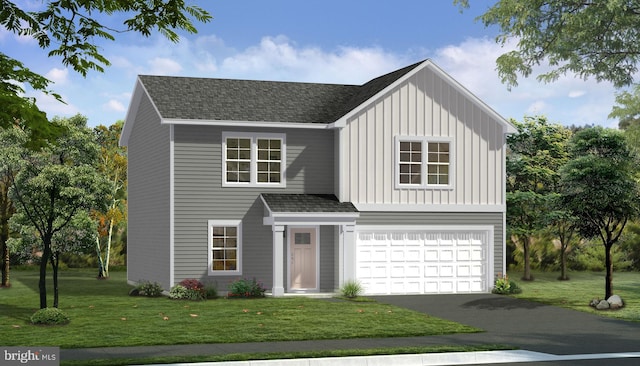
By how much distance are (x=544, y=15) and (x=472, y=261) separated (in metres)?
9.69

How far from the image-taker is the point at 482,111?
101 ft

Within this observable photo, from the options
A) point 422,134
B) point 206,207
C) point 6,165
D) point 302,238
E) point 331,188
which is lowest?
point 302,238

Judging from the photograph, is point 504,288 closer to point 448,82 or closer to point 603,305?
point 603,305

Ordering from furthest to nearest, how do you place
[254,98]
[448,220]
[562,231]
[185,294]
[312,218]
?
[562,231], [254,98], [448,220], [312,218], [185,294]

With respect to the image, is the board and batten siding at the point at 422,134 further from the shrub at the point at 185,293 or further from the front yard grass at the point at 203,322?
the shrub at the point at 185,293

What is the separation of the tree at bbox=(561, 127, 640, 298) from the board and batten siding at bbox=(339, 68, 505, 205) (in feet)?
12.5

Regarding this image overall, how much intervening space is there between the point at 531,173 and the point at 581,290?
601 cm

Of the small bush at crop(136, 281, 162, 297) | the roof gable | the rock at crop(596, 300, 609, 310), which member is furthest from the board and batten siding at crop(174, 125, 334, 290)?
the rock at crop(596, 300, 609, 310)

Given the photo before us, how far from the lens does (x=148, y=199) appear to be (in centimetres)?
3197

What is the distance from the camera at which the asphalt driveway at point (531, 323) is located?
59.7 ft

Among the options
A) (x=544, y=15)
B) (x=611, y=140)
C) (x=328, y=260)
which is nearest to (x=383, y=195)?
(x=328, y=260)

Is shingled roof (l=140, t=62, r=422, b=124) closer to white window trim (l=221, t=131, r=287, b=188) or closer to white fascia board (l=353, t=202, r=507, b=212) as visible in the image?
white window trim (l=221, t=131, r=287, b=188)

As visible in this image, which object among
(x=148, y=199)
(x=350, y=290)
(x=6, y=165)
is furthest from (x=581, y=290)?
(x=6, y=165)

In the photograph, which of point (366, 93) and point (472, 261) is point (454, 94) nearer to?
point (366, 93)
